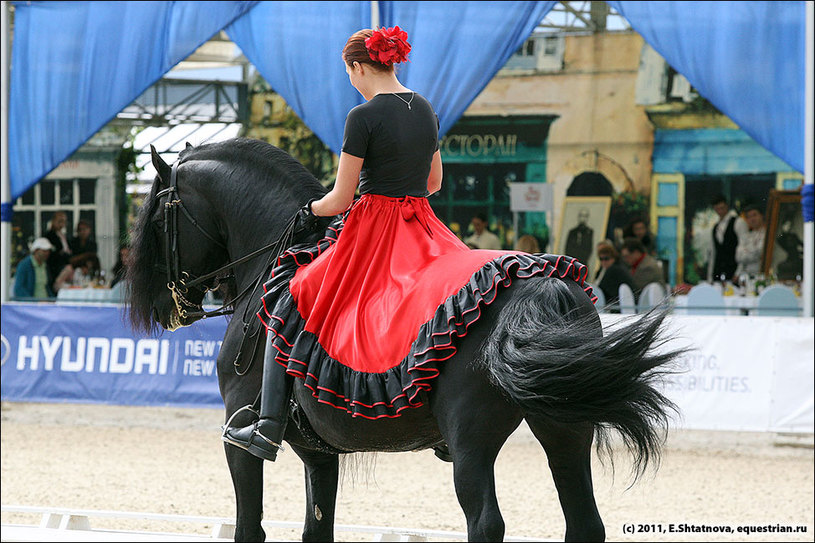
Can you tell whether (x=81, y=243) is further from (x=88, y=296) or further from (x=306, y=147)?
(x=306, y=147)

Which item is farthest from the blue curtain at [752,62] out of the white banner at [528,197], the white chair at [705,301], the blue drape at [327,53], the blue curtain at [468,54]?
the white banner at [528,197]

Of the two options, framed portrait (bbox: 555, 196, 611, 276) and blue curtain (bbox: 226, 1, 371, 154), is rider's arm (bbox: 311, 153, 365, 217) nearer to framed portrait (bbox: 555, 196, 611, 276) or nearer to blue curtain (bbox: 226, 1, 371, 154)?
blue curtain (bbox: 226, 1, 371, 154)

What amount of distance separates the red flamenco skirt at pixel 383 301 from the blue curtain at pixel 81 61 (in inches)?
236

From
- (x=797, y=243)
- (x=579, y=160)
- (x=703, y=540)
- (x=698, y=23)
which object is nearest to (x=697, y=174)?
(x=579, y=160)

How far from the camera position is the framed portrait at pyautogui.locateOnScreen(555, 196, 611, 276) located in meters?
13.9

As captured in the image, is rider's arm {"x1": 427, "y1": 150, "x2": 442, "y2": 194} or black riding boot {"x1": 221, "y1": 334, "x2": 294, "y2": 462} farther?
rider's arm {"x1": 427, "y1": 150, "x2": 442, "y2": 194}

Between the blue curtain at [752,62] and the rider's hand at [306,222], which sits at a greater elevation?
the blue curtain at [752,62]

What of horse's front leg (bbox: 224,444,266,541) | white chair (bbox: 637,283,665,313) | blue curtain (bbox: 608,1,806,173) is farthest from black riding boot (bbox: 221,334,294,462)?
white chair (bbox: 637,283,665,313)

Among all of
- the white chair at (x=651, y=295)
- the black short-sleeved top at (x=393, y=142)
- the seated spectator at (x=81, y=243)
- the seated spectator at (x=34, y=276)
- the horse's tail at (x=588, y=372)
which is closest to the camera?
the horse's tail at (x=588, y=372)

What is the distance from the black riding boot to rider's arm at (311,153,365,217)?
1.54 feet

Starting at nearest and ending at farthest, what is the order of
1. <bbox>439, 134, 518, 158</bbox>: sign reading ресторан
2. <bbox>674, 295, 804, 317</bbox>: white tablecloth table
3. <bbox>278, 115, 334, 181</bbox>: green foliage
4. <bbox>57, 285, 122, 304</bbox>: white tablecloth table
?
<bbox>674, 295, 804, 317</bbox>: white tablecloth table → <bbox>57, 285, 122, 304</bbox>: white tablecloth table → <bbox>278, 115, 334, 181</bbox>: green foliage → <bbox>439, 134, 518, 158</bbox>: sign reading ресторан

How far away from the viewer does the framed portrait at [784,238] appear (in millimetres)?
11078

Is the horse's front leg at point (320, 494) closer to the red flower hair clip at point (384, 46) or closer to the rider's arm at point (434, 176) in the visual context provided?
the rider's arm at point (434, 176)

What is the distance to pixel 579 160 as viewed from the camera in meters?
14.5
